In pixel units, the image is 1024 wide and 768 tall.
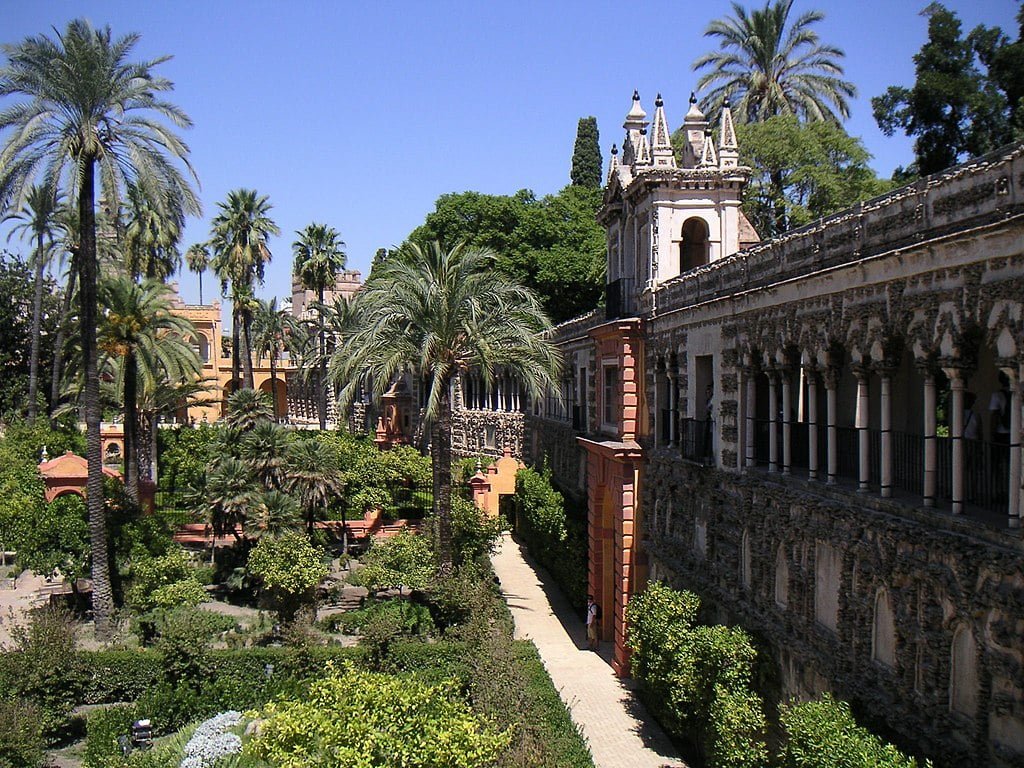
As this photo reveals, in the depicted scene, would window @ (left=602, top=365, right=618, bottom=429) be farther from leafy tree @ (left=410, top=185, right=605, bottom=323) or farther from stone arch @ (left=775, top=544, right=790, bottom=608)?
leafy tree @ (left=410, top=185, right=605, bottom=323)

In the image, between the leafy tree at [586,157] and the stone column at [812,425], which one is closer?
the stone column at [812,425]

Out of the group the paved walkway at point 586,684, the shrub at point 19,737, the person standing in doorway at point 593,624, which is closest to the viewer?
the shrub at point 19,737

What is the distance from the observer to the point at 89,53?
28.1 metres

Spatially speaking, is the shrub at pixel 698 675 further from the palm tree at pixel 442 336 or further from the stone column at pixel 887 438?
the palm tree at pixel 442 336

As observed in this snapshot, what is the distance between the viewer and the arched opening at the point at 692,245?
89.7 ft

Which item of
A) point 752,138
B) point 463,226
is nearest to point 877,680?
point 752,138

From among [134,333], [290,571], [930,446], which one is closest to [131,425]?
[134,333]

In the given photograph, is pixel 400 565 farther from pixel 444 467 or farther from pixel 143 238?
pixel 143 238

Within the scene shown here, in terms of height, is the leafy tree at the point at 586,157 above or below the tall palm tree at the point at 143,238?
above

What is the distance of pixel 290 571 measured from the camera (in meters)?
28.7

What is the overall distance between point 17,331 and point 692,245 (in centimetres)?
6106

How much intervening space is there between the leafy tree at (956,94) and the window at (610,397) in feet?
49.8

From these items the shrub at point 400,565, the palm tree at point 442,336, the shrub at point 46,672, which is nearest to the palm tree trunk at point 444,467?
the palm tree at point 442,336

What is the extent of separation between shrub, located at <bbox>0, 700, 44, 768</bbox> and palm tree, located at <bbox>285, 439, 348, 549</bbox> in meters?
16.3
